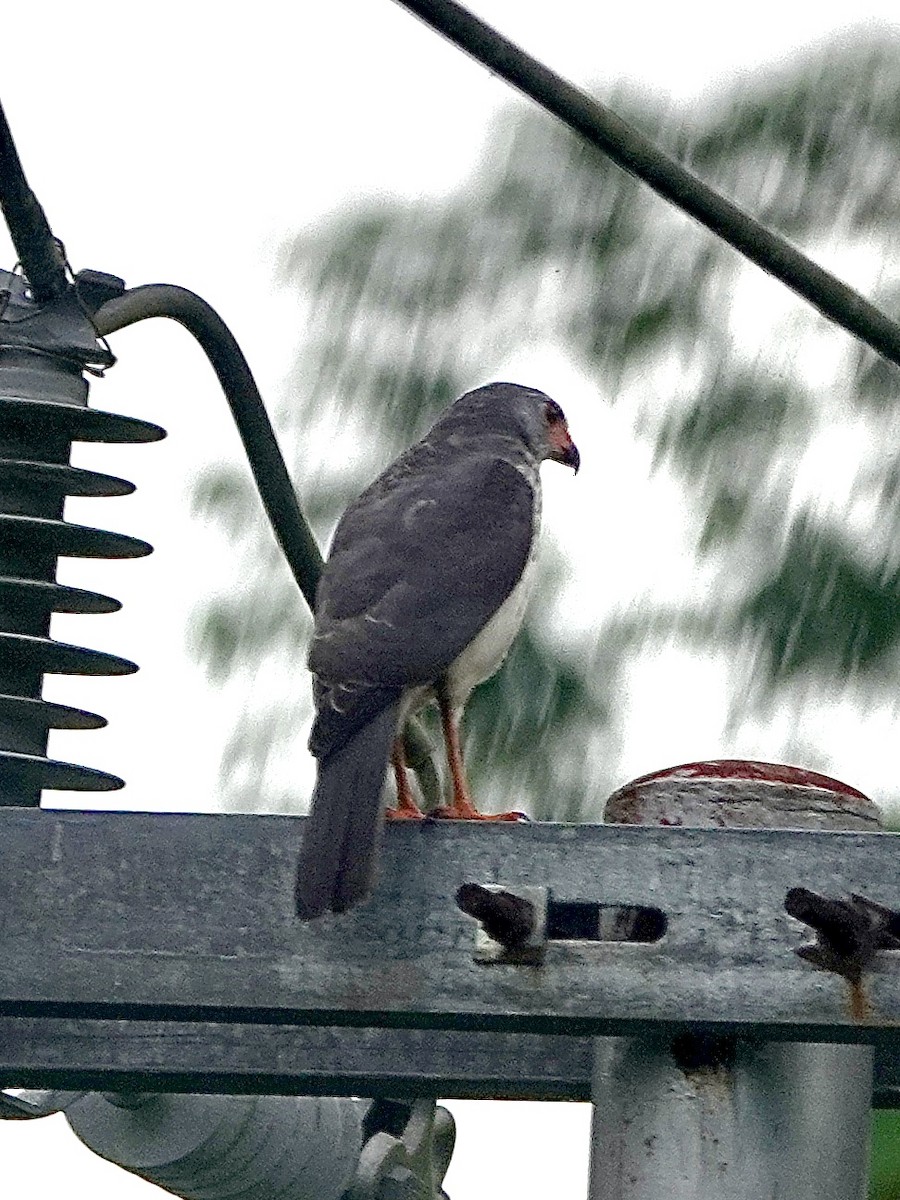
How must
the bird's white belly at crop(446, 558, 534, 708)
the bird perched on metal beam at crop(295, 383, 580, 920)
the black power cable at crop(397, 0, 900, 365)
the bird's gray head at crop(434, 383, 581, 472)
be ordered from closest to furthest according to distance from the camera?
the black power cable at crop(397, 0, 900, 365) < the bird perched on metal beam at crop(295, 383, 580, 920) < the bird's white belly at crop(446, 558, 534, 708) < the bird's gray head at crop(434, 383, 581, 472)

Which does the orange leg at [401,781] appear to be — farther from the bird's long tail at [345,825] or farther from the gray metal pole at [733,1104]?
the gray metal pole at [733,1104]

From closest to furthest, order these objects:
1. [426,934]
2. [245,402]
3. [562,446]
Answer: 1. [426,934]
2. [245,402]
3. [562,446]

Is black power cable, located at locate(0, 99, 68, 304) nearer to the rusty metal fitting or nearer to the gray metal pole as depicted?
the gray metal pole

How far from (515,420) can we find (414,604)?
4.72ft

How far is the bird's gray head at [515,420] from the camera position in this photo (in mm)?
5301

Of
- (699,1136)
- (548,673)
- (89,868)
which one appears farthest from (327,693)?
(548,673)

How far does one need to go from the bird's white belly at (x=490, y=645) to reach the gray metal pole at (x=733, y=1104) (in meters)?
1.51

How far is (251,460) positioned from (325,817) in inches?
36.6

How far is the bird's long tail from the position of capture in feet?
8.64

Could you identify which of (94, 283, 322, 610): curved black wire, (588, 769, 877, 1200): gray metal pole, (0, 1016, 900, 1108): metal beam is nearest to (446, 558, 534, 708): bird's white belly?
(94, 283, 322, 610): curved black wire

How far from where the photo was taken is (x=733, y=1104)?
2.65 metres

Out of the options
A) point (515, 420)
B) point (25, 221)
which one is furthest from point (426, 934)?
point (515, 420)

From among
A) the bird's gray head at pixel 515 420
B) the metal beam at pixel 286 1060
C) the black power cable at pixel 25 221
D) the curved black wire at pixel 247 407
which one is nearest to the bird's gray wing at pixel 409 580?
the curved black wire at pixel 247 407

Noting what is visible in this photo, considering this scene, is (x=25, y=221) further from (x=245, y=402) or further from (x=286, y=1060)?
(x=286, y=1060)
